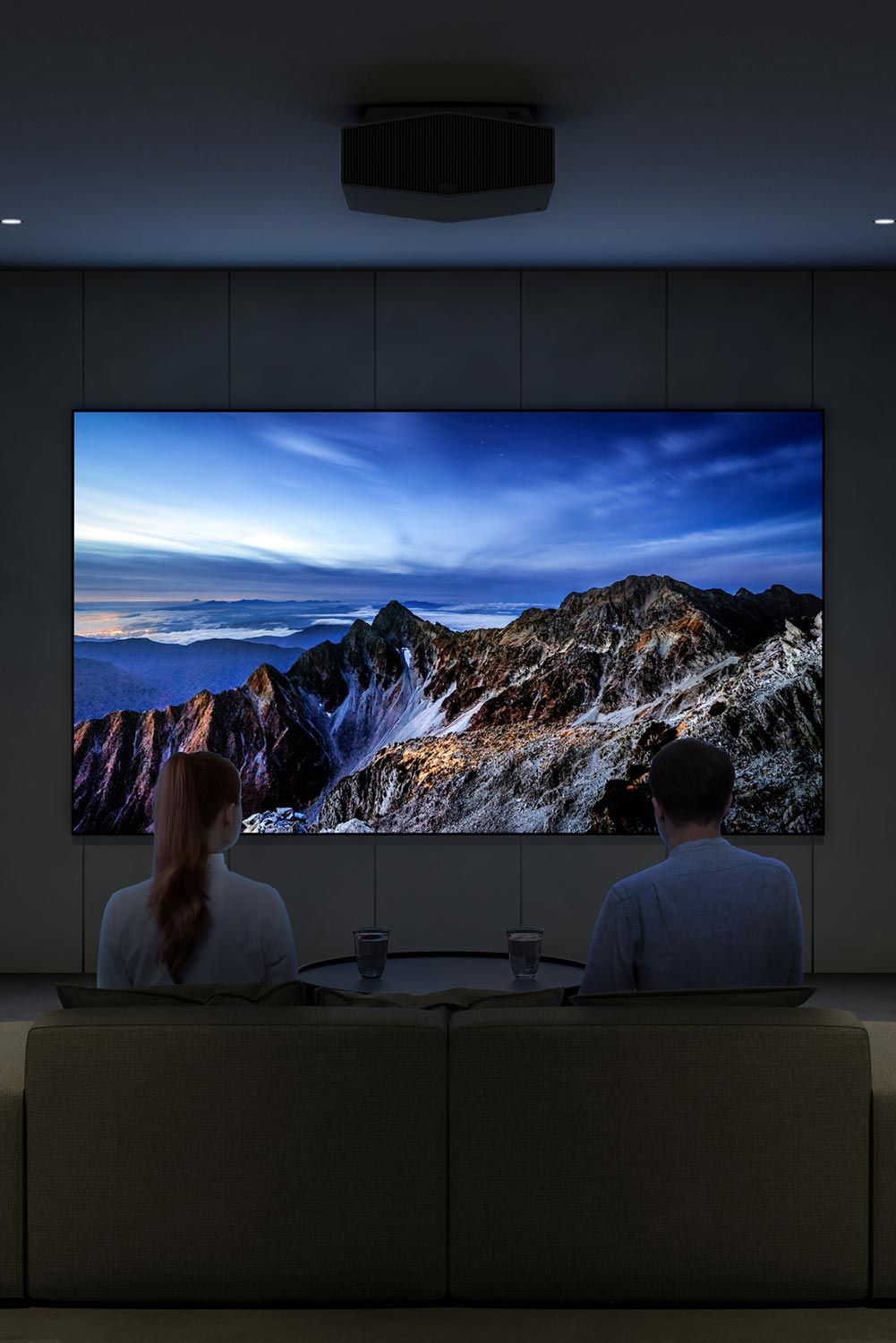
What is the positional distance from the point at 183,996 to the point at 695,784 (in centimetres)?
111

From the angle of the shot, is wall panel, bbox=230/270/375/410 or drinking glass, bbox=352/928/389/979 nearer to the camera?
drinking glass, bbox=352/928/389/979

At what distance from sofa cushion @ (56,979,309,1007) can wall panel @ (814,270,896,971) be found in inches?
140

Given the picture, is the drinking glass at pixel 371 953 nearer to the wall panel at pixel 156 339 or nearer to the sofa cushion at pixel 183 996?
the sofa cushion at pixel 183 996

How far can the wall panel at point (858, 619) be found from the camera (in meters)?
5.28

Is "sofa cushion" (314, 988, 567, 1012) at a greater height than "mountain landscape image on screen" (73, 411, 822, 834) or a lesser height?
lesser

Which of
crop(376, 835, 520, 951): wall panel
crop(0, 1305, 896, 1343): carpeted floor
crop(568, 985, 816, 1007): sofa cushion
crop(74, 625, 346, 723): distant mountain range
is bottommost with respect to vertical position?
crop(0, 1305, 896, 1343): carpeted floor

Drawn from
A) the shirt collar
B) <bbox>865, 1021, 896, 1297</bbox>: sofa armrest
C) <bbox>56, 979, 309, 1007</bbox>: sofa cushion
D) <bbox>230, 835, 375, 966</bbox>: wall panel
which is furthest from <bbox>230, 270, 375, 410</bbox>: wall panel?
<bbox>865, 1021, 896, 1297</bbox>: sofa armrest

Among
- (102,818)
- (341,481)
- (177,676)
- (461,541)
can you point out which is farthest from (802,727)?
(102,818)

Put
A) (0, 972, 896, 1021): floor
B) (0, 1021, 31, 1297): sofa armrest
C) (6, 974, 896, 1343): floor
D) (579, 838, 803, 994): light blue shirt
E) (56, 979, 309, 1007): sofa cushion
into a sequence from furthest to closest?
(0, 972, 896, 1021): floor < (579, 838, 803, 994): light blue shirt < (56, 979, 309, 1007): sofa cushion < (0, 1021, 31, 1297): sofa armrest < (6, 974, 896, 1343): floor

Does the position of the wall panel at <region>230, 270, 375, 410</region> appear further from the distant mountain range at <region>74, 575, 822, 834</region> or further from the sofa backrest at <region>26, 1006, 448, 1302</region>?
the sofa backrest at <region>26, 1006, 448, 1302</region>

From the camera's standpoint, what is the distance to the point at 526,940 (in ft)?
10.4

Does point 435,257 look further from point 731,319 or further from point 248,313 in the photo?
point 731,319

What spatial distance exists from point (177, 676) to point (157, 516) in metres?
0.72

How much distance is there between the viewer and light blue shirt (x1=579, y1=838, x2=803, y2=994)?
2.39 meters
